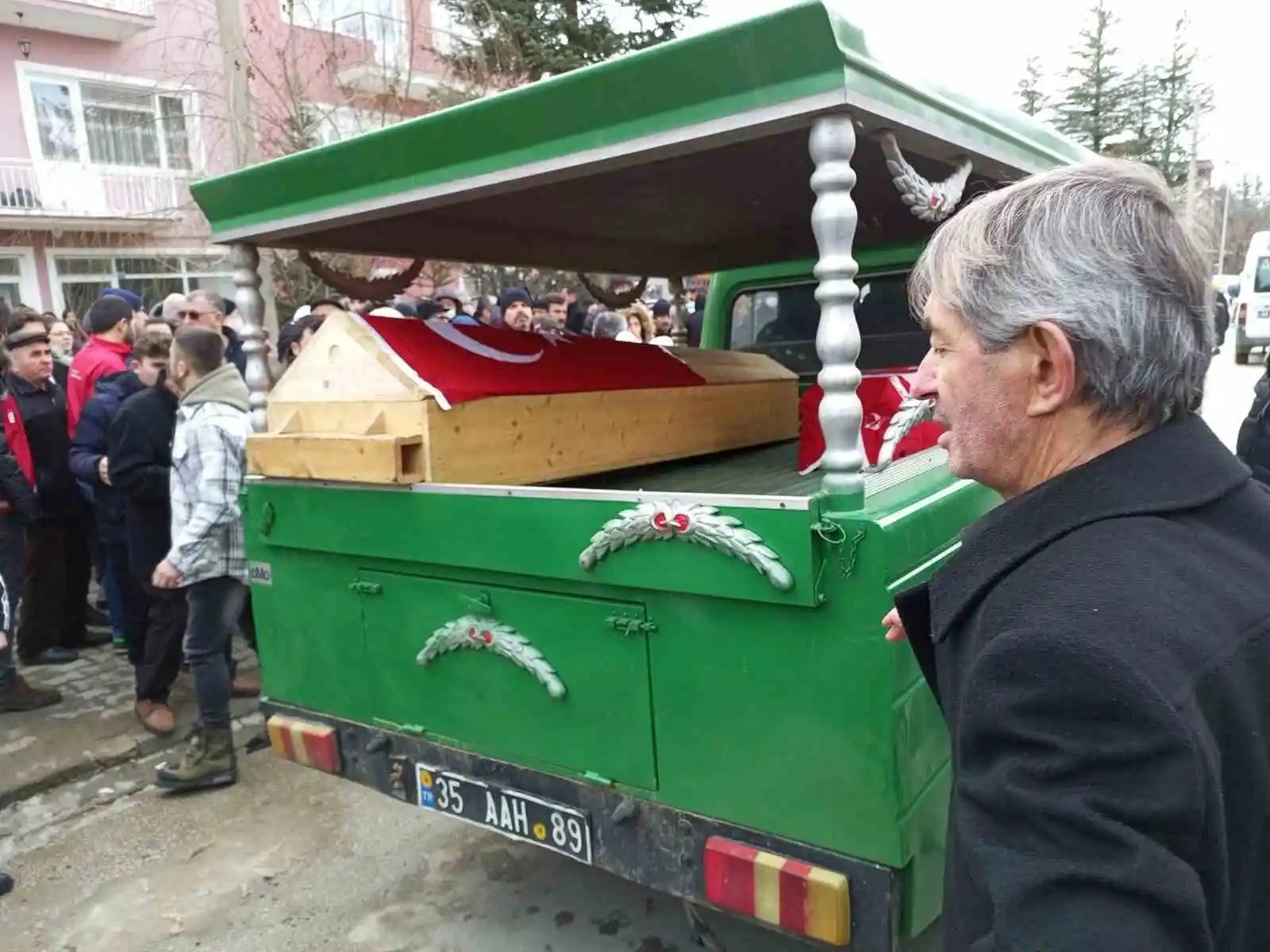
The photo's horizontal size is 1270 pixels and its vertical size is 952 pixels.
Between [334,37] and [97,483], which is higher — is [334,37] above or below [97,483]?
above

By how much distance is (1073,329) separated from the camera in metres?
1.06

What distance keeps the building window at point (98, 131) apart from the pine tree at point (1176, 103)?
2556 centimetres

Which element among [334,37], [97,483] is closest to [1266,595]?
[97,483]

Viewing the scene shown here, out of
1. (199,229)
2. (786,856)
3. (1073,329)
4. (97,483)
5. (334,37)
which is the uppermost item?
(334,37)

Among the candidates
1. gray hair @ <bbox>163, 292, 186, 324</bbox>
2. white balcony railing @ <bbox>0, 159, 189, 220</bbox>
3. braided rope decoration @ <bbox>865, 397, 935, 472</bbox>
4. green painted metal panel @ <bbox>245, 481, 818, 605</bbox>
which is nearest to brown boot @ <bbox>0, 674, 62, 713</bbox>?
gray hair @ <bbox>163, 292, 186, 324</bbox>

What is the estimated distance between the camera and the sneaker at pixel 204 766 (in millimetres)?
4066

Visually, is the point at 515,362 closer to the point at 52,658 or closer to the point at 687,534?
the point at 687,534

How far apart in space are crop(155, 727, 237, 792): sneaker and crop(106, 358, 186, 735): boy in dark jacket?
581 mm

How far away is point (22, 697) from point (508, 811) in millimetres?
3689

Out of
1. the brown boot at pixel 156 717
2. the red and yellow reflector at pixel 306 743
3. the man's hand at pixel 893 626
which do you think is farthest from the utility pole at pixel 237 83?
the man's hand at pixel 893 626

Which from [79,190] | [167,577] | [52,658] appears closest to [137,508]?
[167,577]

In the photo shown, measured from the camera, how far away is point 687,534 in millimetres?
2139

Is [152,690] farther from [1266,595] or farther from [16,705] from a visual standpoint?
[1266,595]

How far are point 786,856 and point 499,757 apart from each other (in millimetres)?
885
